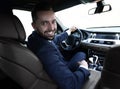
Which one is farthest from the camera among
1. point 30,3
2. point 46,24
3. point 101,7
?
point 101,7

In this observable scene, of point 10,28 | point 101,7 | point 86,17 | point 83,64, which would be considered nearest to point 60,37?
point 101,7

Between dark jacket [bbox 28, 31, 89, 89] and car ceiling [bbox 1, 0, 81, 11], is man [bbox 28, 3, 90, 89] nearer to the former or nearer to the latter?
dark jacket [bbox 28, 31, 89, 89]

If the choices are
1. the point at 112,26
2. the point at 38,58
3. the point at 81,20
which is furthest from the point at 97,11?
the point at 38,58

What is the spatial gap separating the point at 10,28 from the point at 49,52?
1.68 ft

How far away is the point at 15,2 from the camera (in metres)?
3.17

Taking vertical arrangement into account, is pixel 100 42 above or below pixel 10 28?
below

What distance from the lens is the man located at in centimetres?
252

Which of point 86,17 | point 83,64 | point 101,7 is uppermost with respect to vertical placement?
point 101,7

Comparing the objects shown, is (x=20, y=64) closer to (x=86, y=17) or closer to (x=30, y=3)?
(x=30, y=3)

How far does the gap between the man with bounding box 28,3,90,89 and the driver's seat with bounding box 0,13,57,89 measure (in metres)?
0.08

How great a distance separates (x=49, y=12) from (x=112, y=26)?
1.66m

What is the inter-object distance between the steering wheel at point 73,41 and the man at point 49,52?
804mm

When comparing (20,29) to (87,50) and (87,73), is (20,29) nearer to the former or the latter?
(87,73)

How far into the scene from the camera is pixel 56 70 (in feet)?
8.25
